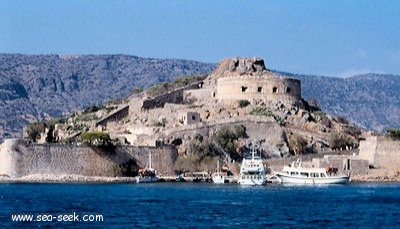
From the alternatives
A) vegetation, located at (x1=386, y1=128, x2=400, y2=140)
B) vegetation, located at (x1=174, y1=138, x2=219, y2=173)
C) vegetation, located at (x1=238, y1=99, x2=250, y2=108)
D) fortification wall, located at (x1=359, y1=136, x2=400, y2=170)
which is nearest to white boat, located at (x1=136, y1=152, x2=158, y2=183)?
vegetation, located at (x1=174, y1=138, x2=219, y2=173)

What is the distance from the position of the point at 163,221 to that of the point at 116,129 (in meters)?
38.3

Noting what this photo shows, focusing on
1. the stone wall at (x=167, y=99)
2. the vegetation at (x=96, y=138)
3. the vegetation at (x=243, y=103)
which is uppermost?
the stone wall at (x=167, y=99)

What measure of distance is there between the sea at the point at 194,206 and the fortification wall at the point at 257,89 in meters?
16.6

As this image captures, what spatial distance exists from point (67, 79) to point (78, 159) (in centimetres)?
10816

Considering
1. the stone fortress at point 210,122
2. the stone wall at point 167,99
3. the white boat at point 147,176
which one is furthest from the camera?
the stone wall at point 167,99

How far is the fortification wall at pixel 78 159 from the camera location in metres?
68.9

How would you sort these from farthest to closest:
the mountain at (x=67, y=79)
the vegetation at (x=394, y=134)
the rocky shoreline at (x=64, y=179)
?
the mountain at (x=67, y=79), the vegetation at (x=394, y=134), the rocky shoreline at (x=64, y=179)

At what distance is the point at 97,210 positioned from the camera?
45.7 metres

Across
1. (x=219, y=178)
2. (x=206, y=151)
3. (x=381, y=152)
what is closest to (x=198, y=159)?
(x=206, y=151)

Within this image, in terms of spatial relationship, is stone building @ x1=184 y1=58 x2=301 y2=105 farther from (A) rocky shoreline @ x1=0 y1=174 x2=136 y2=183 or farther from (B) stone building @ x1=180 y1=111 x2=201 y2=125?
(A) rocky shoreline @ x1=0 y1=174 x2=136 y2=183

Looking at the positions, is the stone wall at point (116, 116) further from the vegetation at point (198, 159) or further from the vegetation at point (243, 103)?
the vegetation at point (198, 159)

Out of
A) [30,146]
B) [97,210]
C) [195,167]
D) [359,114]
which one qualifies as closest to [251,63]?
[195,167]

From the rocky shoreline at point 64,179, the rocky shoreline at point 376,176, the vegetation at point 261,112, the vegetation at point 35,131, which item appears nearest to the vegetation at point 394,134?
the rocky shoreline at point 376,176

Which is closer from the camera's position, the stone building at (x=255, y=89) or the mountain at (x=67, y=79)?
the stone building at (x=255, y=89)
